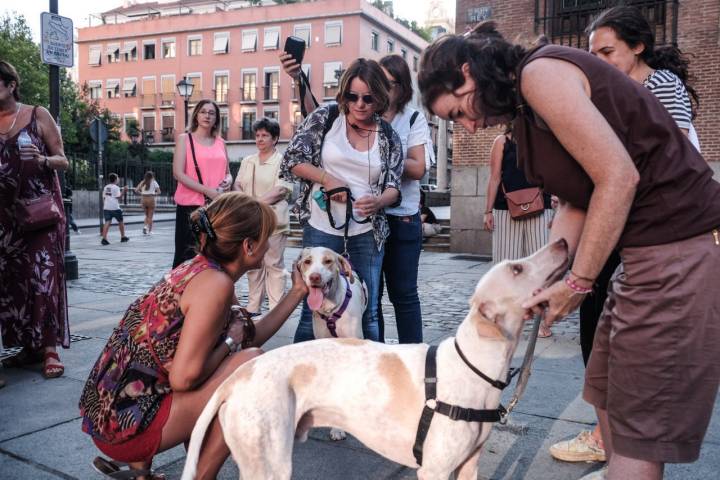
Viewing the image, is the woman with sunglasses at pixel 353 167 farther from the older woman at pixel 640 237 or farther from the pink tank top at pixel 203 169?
the pink tank top at pixel 203 169

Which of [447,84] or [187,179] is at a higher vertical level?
[447,84]

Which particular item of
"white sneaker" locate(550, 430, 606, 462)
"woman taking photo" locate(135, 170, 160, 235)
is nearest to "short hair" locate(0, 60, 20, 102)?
"white sneaker" locate(550, 430, 606, 462)

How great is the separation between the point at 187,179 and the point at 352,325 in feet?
9.38

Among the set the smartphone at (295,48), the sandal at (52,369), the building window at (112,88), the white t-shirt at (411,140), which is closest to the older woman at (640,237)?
the white t-shirt at (411,140)

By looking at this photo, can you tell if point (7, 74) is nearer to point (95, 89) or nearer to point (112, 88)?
point (112, 88)

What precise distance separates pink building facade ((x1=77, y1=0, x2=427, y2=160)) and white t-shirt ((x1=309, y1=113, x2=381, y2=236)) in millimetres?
46757

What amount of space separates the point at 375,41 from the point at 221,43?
46.3 ft

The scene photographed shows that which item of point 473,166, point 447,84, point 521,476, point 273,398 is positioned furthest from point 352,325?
point 473,166

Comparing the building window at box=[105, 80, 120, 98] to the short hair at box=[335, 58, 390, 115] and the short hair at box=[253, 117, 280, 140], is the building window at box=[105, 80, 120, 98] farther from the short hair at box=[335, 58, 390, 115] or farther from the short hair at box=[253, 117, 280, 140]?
the short hair at box=[335, 58, 390, 115]

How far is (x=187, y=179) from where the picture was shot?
5.89 meters

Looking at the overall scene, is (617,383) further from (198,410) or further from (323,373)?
(198,410)

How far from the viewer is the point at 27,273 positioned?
4.39 meters

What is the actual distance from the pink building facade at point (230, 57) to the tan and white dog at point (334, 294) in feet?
154

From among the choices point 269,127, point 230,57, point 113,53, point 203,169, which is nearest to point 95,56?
point 113,53
